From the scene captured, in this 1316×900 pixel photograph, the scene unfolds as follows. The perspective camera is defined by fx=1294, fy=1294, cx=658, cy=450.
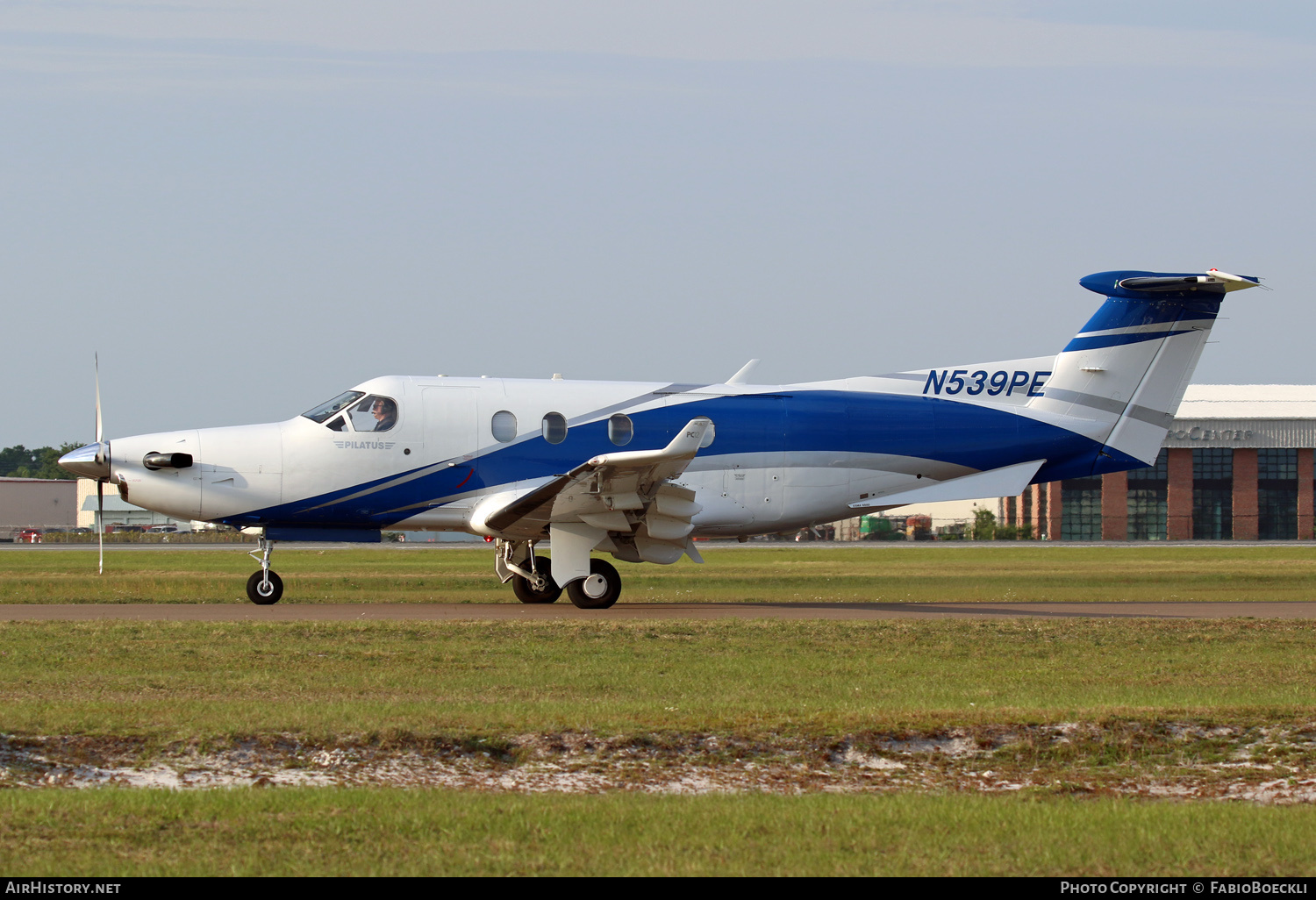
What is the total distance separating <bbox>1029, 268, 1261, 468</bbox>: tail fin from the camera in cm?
2206

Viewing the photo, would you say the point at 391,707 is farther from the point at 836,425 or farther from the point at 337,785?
the point at 836,425

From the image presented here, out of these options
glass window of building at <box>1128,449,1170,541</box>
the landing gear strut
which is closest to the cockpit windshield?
the landing gear strut

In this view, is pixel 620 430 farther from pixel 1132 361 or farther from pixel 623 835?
pixel 623 835

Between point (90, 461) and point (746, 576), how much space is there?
15737 millimetres

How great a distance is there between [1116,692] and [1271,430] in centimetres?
6063

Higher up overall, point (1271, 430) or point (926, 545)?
point (1271, 430)

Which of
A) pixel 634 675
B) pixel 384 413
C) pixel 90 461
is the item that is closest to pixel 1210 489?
pixel 384 413

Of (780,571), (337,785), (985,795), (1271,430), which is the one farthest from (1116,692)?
(1271,430)

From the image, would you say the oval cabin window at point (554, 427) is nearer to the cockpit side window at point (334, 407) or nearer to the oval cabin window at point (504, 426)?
the oval cabin window at point (504, 426)

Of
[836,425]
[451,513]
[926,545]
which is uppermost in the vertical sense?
[836,425]

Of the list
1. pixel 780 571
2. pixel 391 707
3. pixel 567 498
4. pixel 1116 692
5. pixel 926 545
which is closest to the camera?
pixel 391 707

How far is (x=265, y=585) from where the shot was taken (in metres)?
20.2

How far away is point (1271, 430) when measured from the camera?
65.6 metres

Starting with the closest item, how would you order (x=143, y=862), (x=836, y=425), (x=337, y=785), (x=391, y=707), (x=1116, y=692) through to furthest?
(x=143, y=862), (x=337, y=785), (x=391, y=707), (x=1116, y=692), (x=836, y=425)
